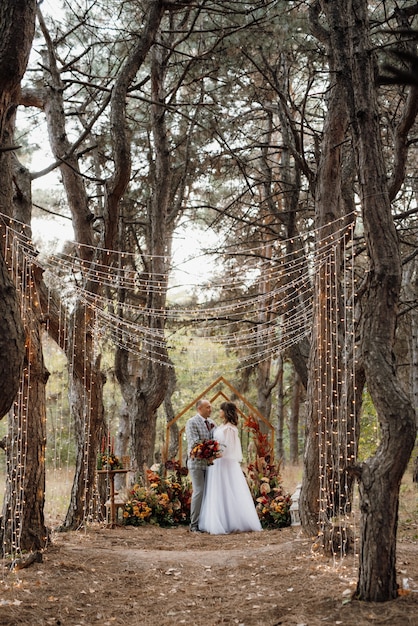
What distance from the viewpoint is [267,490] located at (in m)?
10.5

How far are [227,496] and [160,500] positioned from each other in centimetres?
119

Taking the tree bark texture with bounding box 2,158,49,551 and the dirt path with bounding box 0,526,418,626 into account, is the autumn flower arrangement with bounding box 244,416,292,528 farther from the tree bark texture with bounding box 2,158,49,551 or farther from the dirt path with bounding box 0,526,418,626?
the tree bark texture with bounding box 2,158,49,551

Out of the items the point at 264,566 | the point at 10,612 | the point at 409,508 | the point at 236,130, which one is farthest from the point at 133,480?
the point at 10,612

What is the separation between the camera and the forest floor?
4762mm

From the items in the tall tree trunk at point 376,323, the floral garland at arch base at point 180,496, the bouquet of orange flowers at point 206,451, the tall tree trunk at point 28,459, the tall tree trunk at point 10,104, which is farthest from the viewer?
the floral garland at arch base at point 180,496

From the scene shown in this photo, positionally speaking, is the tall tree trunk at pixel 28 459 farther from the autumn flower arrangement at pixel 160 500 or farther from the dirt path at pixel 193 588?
the autumn flower arrangement at pixel 160 500

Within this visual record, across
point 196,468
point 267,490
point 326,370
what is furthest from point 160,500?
point 326,370

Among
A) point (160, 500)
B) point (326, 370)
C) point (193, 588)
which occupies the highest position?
point (326, 370)

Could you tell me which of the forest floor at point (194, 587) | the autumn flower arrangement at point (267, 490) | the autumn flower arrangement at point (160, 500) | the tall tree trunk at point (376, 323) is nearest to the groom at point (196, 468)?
the autumn flower arrangement at point (160, 500)

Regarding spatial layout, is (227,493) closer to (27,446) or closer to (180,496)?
(180,496)

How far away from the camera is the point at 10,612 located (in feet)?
16.0

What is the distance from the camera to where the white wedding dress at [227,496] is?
32.6 feet

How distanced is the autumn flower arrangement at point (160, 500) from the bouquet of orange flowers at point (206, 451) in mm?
1152

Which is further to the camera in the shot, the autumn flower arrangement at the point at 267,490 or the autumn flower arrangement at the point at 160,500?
the autumn flower arrangement at the point at 160,500
